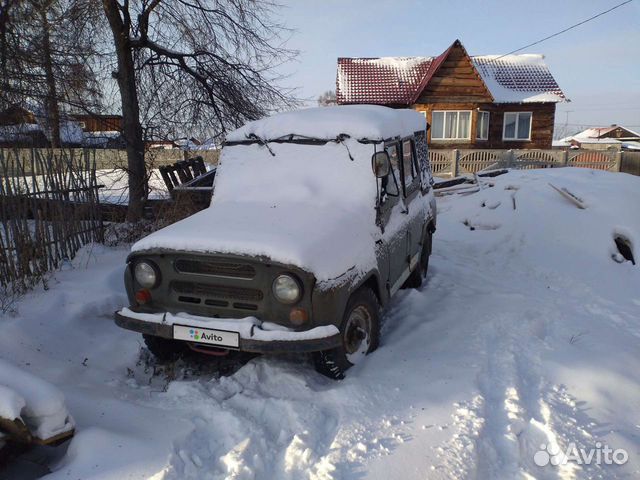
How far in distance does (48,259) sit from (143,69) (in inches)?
208

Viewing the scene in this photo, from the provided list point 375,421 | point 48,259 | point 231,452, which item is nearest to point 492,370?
point 375,421

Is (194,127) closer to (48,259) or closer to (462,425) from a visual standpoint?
(48,259)

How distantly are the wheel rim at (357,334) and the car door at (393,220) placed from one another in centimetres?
50

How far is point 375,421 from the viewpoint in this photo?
119 inches

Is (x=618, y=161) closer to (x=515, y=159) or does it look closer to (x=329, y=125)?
(x=515, y=159)

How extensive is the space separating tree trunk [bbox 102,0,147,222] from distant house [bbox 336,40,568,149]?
14796 mm

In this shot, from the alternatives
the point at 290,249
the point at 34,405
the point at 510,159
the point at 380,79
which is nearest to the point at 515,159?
the point at 510,159

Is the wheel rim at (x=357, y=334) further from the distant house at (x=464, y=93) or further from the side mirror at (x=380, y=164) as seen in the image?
the distant house at (x=464, y=93)

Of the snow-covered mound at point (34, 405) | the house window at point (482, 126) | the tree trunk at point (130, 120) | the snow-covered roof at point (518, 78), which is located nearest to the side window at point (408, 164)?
the snow-covered mound at point (34, 405)

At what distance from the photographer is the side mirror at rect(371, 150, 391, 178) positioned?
3920 mm

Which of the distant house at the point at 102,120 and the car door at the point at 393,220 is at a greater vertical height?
the distant house at the point at 102,120

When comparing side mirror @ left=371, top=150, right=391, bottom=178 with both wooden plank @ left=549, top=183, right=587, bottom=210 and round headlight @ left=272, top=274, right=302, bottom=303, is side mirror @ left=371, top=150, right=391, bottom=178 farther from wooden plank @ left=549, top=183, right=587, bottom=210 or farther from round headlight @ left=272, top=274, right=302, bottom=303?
wooden plank @ left=549, top=183, right=587, bottom=210

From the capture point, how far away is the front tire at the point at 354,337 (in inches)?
137

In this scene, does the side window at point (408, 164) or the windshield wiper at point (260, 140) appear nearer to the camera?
the windshield wiper at point (260, 140)
